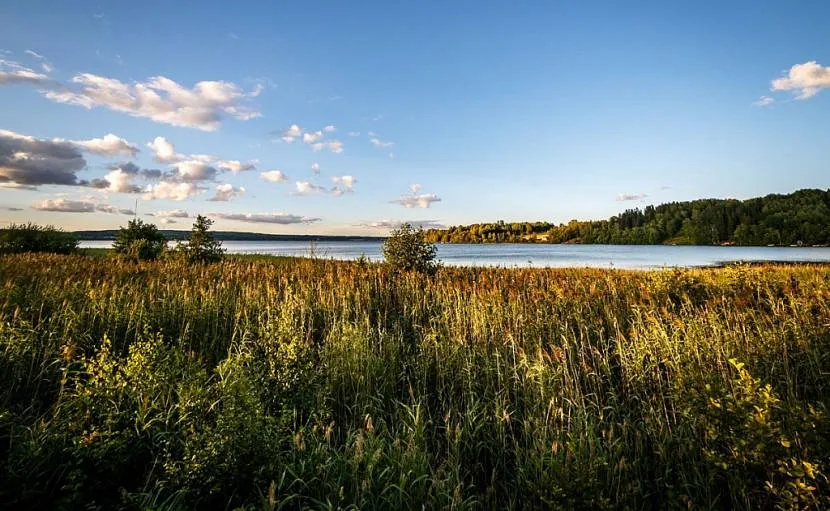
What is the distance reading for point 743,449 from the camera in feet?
11.8

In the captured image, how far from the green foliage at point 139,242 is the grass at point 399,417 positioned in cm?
1341

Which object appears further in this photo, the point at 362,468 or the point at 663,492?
the point at 663,492

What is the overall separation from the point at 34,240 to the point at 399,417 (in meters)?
29.4

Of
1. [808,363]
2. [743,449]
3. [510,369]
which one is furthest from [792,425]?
[808,363]

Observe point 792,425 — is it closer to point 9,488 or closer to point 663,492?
point 663,492

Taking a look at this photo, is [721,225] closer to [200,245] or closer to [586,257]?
[586,257]

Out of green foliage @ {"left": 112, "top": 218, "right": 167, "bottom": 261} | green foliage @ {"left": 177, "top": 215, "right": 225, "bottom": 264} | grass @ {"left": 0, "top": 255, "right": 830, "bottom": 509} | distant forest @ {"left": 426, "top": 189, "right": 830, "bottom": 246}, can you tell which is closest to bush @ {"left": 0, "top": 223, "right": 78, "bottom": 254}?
green foliage @ {"left": 112, "top": 218, "right": 167, "bottom": 261}

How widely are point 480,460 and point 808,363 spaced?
5737 mm

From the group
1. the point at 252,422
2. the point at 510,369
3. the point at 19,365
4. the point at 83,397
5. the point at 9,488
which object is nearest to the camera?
the point at 9,488

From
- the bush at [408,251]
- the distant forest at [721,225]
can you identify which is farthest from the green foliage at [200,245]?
the distant forest at [721,225]

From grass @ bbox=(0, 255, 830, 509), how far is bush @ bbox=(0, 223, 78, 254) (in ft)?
65.2

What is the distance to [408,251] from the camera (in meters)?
16.6

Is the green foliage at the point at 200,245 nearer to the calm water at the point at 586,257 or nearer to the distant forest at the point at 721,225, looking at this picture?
the calm water at the point at 586,257

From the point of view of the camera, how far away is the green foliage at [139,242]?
21.4 meters
